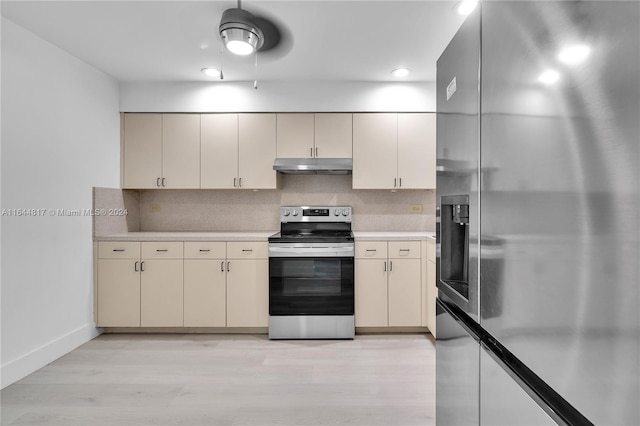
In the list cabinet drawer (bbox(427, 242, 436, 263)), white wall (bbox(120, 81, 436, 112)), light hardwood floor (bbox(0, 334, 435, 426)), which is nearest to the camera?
light hardwood floor (bbox(0, 334, 435, 426))

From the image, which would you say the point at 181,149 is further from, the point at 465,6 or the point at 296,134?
the point at 465,6

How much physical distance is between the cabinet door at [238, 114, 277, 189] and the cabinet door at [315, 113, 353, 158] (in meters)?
0.45

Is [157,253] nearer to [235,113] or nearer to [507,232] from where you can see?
[235,113]

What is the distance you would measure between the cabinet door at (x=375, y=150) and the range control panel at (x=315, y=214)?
383mm

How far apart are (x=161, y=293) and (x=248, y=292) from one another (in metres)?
0.79

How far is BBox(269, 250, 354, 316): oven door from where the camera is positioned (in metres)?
3.00

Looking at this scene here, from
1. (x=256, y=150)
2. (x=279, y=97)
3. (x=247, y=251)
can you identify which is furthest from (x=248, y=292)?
(x=279, y=97)

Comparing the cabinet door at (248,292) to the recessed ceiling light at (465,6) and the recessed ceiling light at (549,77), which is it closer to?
the recessed ceiling light at (465,6)

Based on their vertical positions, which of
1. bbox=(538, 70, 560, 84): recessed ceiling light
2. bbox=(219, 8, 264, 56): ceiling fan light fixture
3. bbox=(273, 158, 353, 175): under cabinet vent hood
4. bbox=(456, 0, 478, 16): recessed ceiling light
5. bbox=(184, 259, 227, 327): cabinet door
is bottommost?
bbox=(184, 259, 227, 327): cabinet door

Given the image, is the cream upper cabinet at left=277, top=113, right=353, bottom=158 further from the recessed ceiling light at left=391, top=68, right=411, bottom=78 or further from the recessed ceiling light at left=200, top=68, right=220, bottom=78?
the recessed ceiling light at left=200, top=68, right=220, bottom=78

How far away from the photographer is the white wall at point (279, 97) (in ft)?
10.7

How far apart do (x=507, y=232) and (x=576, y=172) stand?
21cm

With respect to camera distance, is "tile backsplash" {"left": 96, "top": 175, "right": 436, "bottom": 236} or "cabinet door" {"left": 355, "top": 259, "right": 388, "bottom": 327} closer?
"cabinet door" {"left": 355, "top": 259, "right": 388, "bottom": 327}

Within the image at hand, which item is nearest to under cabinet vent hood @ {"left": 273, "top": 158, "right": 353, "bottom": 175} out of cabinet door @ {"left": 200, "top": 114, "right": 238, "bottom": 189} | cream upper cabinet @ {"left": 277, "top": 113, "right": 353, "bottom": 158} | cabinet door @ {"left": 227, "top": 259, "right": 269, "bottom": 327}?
cream upper cabinet @ {"left": 277, "top": 113, "right": 353, "bottom": 158}
